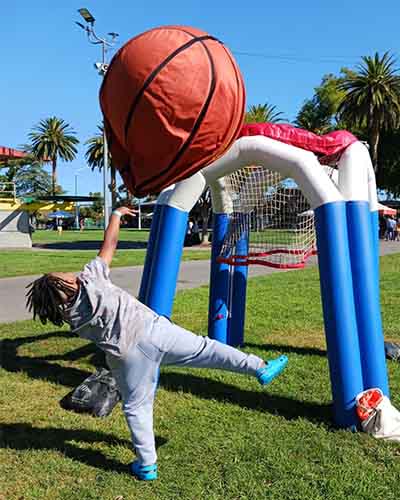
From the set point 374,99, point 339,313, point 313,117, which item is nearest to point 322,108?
point 313,117

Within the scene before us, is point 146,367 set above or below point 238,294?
below

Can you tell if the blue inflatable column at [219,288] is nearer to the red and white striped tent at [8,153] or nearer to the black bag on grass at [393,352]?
the black bag on grass at [393,352]

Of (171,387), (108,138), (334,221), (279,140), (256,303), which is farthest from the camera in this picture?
(256,303)

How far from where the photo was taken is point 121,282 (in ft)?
41.5

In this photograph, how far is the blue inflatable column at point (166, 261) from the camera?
181 inches

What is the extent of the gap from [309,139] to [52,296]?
103 inches

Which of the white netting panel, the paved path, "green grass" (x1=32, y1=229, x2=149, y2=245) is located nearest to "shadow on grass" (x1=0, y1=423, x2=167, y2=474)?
the white netting panel

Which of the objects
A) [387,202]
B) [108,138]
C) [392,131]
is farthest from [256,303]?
[387,202]

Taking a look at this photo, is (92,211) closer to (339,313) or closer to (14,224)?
(14,224)

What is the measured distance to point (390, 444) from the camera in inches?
145

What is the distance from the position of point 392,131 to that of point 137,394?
131 ft

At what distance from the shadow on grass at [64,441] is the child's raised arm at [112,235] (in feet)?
4.33

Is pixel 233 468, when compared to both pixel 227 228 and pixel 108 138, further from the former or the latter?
pixel 227 228

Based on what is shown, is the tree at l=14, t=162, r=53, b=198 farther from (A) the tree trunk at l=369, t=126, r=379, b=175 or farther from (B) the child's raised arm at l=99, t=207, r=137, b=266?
(B) the child's raised arm at l=99, t=207, r=137, b=266
